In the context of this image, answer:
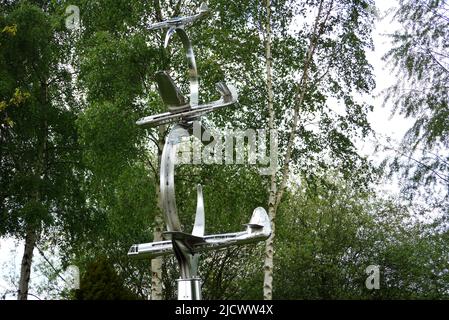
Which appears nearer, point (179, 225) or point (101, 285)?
point (179, 225)

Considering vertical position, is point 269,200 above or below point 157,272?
above

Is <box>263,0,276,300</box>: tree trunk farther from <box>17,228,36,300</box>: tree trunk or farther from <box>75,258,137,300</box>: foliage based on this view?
<box>17,228,36,300</box>: tree trunk

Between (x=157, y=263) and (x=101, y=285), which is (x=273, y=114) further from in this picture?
(x=101, y=285)

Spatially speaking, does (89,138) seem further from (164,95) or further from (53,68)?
(164,95)

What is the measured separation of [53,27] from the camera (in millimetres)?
14758

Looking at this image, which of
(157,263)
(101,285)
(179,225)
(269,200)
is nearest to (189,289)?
(179,225)

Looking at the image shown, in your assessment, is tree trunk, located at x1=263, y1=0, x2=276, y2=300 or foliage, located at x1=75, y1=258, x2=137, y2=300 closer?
foliage, located at x1=75, y1=258, x2=137, y2=300

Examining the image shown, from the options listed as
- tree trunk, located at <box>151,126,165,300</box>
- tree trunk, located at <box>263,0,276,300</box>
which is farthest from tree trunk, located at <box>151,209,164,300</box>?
tree trunk, located at <box>263,0,276,300</box>

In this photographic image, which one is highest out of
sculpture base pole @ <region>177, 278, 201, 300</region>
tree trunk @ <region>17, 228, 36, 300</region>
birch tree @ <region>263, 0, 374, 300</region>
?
birch tree @ <region>263, 0, 374, 300</region>

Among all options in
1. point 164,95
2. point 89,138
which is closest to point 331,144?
point 89,138

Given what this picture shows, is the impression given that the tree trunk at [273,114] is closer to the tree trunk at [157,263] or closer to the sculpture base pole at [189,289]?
the tree trunk at [157,263]

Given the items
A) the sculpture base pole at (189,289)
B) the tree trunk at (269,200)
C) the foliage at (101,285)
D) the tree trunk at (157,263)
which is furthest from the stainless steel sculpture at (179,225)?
the tree trunk at (157,263)

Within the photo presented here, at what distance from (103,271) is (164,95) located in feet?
17.2

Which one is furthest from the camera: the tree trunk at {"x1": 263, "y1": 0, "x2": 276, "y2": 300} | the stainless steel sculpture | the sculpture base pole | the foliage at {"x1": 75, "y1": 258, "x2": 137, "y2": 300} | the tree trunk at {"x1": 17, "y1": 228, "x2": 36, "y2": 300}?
the tree trunk at {"x1": 17, "y1": 228, "x2": 36, "y2": 300}
